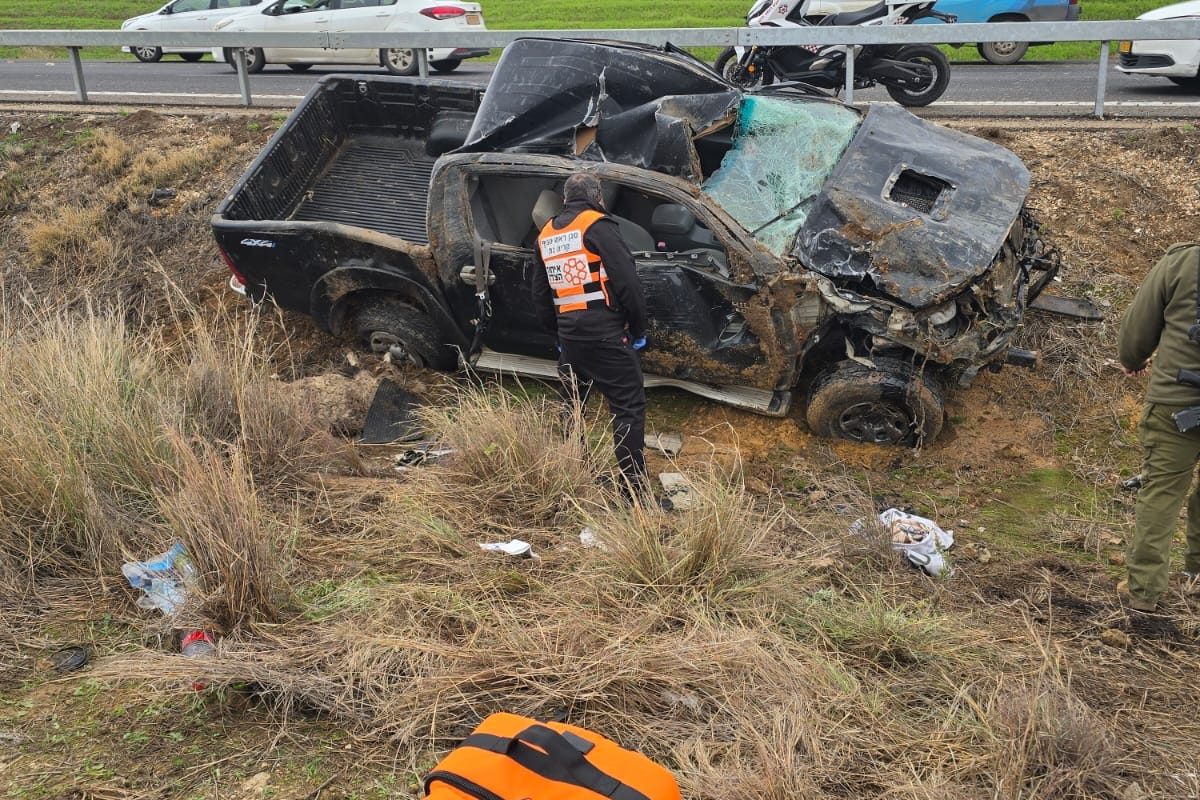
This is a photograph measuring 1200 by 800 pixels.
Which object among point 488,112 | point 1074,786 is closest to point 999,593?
point 1074,786

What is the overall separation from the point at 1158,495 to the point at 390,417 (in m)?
4.31

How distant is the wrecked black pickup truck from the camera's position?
5.53 m

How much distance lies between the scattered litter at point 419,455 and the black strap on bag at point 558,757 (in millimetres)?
2769

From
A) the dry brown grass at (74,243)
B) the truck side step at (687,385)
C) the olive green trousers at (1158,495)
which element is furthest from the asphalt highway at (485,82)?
the olive green trousers at (1158,495)

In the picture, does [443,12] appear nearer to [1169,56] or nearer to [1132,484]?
[1169,56]

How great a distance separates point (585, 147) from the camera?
5945 mm

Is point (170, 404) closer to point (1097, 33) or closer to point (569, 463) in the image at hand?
point (569, 463)

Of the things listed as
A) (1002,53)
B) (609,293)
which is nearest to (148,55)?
(1002,53)

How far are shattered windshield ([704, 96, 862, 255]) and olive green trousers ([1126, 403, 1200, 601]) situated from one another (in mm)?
2132

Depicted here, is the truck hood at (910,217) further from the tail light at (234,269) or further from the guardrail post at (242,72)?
the guardrail post at (242,72)

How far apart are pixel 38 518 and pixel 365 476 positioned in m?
1.61

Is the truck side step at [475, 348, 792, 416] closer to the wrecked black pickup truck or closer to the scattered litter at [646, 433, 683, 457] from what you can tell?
the wrecked black pickup truck

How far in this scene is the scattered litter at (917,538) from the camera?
467 cm

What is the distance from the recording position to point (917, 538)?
4.83 meters
